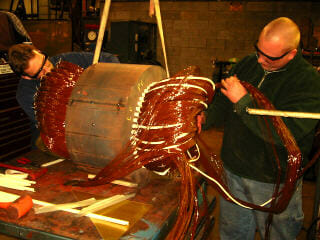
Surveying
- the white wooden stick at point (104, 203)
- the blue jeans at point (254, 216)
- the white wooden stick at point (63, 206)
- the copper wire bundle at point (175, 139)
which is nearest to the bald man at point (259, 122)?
the blue jeans at point (254, 216)

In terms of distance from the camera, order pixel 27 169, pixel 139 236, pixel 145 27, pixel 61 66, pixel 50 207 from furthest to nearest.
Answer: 1. pixel 145 27
2. pixel 27 169
3. pixel 61 66
4. pixel 50 207
5. pixel 139 236

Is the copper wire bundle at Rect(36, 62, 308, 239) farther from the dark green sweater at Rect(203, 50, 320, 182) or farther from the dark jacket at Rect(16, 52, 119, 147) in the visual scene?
the dark jacket at Rect(16, 52, 119, 147)

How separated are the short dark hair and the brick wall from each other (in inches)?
196

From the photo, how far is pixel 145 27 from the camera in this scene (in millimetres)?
5945

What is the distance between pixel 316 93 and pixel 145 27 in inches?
196

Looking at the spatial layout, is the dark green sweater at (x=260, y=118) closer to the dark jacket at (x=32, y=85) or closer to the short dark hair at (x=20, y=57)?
the dark jacket at (x=32, y=85)

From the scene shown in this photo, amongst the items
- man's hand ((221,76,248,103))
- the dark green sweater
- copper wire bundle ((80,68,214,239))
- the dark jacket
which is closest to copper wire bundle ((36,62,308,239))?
copper wire bundle ((80,68,214,239))

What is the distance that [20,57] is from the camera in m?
1.67

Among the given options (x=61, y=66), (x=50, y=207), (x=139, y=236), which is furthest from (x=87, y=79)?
(x=139, y=236)

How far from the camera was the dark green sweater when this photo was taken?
1.42 meters

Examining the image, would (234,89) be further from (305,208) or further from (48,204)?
(305,208)

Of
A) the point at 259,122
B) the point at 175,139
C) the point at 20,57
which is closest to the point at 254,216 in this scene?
the point at 259,122

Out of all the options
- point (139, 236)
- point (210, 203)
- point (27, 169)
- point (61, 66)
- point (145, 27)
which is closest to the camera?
point (139, 236)

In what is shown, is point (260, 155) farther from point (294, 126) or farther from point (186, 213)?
point (186, 213)
